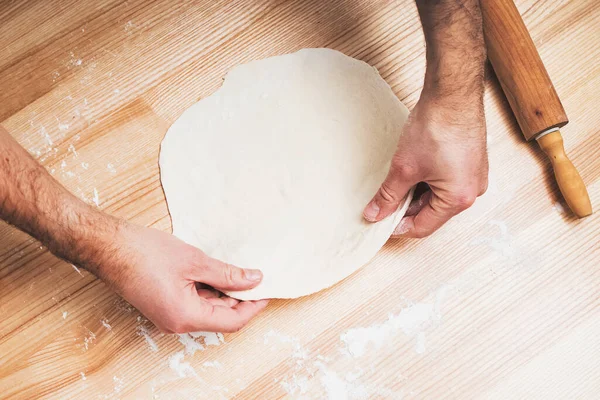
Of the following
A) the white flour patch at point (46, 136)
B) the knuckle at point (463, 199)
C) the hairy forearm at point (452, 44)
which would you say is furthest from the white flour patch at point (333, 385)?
the white flour patch at point (46, 136)

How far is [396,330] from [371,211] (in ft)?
0.80

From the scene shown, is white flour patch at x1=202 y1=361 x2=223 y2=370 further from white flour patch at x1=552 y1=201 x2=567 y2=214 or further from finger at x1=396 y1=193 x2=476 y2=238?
white flour patch at x1=552 y1=201 x2=567 y2=214

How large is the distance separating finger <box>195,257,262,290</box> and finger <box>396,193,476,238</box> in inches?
11.5

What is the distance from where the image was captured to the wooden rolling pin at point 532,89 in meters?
0.96

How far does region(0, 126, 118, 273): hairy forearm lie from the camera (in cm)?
79

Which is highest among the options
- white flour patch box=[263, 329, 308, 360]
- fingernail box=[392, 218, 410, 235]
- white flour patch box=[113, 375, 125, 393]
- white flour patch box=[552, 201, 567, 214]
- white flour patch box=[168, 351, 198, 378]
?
white flour patch box=[113, 375, 125, 393]

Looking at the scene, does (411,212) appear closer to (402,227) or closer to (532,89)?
(402,227)

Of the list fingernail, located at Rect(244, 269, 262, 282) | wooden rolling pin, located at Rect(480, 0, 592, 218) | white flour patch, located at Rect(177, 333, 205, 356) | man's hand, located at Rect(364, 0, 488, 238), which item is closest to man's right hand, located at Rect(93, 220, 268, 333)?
fingernail, located at Rect(244, 269, 262, 282)

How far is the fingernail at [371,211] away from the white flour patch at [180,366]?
44cm

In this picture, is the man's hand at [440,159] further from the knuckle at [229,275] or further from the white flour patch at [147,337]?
the white flour patch at [147,337]

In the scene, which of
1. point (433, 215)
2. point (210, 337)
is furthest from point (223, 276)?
point (433, 215)

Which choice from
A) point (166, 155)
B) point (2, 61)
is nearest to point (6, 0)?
point (2, 61)

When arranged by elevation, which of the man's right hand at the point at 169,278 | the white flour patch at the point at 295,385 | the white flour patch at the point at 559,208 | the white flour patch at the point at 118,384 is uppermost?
the man's right hand at the point at 169,278

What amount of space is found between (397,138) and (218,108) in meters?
0.36
